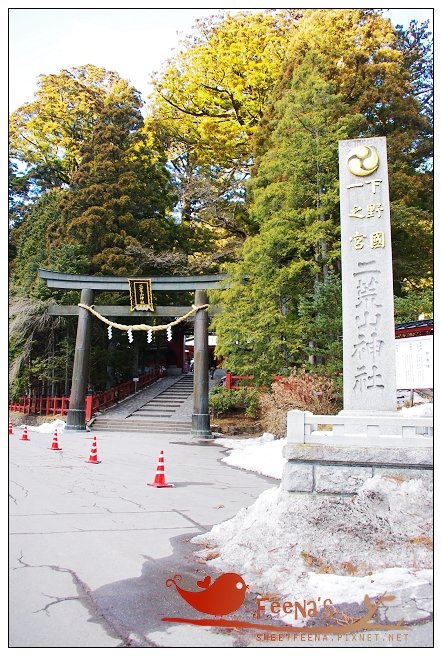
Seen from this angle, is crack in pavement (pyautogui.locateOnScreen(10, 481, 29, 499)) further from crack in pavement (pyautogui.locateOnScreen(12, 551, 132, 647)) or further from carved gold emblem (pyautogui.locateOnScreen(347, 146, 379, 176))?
carved gold emblem (pyautogui.locateOnScreen(347, 146, 379, 176))

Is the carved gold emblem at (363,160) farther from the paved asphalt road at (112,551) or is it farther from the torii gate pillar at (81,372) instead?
the torii gate pillar at (81,372)

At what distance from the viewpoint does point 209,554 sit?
5.41 m

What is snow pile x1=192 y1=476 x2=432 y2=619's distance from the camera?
431 centimetres

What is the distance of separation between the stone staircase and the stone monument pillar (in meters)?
13.7

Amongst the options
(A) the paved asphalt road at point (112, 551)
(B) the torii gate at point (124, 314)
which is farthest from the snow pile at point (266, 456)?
(B) the torii gate at point (124, 314)

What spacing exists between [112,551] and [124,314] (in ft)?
49.8

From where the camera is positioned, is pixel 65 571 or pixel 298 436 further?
pixel 298 436

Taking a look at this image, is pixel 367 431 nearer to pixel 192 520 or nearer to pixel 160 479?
pixel 192 520

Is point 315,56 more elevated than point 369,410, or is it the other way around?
point 315,56

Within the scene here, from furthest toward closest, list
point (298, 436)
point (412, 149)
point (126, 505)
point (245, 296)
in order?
point (412, 149) < point (245, 296) < point (126, 505) < point (298, 436)

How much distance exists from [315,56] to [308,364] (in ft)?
34.1

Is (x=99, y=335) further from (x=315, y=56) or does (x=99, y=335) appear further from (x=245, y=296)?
(x=315, y=56)

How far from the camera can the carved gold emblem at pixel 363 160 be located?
653 cm

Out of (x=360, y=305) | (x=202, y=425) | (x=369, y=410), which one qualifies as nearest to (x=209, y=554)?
(x=369, y=410)
